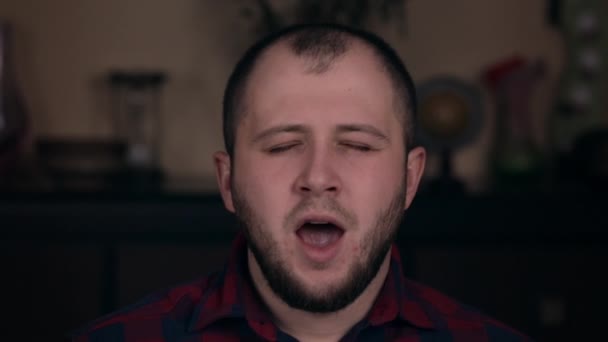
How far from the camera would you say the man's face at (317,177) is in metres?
1.08

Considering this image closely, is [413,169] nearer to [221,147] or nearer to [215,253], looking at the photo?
[215,253]

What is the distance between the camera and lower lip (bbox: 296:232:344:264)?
1081 millimetres

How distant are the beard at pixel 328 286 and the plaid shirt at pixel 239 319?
0.16 feet

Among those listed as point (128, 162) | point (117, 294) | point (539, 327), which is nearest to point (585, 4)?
point (539, 327)

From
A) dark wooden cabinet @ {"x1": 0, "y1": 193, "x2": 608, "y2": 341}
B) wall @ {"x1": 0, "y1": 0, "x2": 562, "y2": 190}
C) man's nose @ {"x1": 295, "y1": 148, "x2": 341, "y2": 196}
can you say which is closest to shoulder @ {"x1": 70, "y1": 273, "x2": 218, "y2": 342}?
man's nose @ {"x1": 295, "y1": 148, "x2": 341, "y2": 196}

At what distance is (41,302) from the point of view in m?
2.14

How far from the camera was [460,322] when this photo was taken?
122 centimetres

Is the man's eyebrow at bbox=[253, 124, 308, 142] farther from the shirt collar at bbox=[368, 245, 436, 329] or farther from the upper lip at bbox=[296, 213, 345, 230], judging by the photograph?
the shirt collar at bbox=[368, 245, 436, 329]

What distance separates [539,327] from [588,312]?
0.40ft

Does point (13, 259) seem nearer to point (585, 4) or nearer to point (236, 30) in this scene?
point (236, 30)

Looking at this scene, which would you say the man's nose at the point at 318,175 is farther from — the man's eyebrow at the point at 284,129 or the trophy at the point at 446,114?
the trophy at the point at 446,114

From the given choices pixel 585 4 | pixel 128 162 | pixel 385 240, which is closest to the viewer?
pixel 385 240

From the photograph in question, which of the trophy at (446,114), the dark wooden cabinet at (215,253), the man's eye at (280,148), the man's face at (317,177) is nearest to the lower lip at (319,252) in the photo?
the man's face at (317,177)

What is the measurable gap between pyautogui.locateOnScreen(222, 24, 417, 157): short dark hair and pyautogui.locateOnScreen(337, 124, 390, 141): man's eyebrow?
5 centimetres
